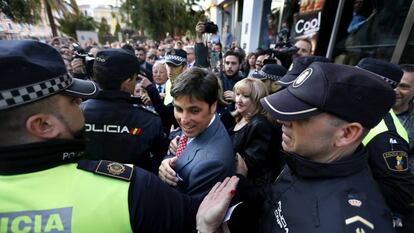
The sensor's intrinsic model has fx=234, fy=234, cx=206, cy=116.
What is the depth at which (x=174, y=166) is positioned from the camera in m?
1.72

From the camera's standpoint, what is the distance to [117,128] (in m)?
2.03

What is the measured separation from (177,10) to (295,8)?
18228 mm

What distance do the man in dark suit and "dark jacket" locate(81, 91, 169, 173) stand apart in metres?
0.41

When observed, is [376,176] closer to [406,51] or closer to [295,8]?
[406,51]

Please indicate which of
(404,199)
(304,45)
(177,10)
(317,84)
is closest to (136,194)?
(317,84)

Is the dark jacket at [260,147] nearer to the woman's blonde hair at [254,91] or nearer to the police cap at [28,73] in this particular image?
the woman's blonde hair at [254,91]

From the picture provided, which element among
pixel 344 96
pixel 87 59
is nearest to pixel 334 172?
pixel 344 96

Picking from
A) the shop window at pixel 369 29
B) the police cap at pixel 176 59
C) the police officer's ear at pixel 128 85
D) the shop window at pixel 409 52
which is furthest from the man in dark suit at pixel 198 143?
the shop window at pixel 369 29

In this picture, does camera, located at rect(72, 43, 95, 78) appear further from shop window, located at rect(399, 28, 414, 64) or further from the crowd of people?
shop window, located at rect(399, 28, 414, 64)

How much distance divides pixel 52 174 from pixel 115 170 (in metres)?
0.24

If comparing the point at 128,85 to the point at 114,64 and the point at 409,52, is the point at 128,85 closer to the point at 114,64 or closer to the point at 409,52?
the point at 114,64

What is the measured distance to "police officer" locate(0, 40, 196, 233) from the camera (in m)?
0.89

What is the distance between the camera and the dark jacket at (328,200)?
95 centimetres

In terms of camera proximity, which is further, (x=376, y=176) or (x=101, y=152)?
(x=101, y=152)
